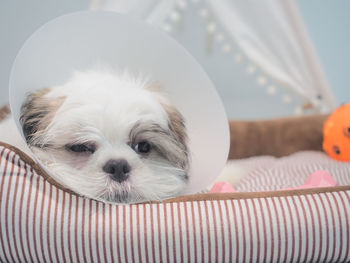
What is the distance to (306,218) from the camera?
3.94 feet

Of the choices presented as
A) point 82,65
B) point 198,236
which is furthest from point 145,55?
point 198,236

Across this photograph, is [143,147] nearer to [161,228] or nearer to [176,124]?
[176,124]

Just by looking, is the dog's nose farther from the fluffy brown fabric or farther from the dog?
the fluffy brown fabric

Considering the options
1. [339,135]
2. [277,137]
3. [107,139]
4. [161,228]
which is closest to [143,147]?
[107,139]

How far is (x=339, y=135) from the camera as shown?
8.35ft

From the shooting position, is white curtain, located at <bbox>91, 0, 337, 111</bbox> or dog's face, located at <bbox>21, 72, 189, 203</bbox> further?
white curtain, located at <bbox>91, 0, 337, 111</bbox>

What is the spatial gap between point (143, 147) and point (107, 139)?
0.16 metres

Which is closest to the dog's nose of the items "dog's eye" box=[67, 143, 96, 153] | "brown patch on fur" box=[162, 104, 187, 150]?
"dog's eye" box=[67, 143, 96, 153]

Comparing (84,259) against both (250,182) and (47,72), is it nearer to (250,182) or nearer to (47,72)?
(47,72)

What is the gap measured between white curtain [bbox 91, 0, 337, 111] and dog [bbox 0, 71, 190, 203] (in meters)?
1.59

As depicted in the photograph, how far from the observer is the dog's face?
133 centimetres

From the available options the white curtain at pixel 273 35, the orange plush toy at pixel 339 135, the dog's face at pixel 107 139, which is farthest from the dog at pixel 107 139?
the white curtain at pixel 273 35

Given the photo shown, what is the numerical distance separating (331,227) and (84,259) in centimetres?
79

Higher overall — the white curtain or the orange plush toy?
the white curtain
